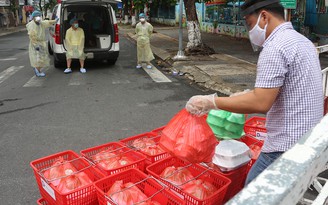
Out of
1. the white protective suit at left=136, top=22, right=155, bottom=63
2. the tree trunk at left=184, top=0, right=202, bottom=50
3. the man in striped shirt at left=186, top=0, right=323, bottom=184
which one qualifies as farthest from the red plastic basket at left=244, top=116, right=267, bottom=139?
the tree trunk at left=184, top=0, right=202, bottom=50

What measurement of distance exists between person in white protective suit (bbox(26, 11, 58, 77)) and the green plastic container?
7.14 meters

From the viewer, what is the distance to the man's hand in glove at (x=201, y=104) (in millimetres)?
1980

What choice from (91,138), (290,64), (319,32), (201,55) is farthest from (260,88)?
(319,32)

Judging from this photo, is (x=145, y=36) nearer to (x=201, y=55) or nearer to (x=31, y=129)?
(x=201, y=55)

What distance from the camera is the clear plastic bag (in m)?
2.14

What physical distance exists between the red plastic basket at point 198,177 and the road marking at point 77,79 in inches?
233

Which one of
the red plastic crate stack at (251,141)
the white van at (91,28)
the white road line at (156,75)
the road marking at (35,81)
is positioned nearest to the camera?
the red plastic crate stack at (251,141)

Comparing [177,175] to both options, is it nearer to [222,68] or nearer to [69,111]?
[69,111]

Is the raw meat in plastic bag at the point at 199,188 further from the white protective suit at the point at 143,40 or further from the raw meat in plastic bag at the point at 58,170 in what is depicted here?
the white protective suit at the point at 143,40

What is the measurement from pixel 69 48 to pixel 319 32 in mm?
8745

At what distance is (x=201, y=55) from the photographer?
11508mm

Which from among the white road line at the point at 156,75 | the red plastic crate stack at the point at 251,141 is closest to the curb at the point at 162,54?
the white road line at the point at 156,75

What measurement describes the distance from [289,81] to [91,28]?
393 inches

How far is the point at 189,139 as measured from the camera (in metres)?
2.14
